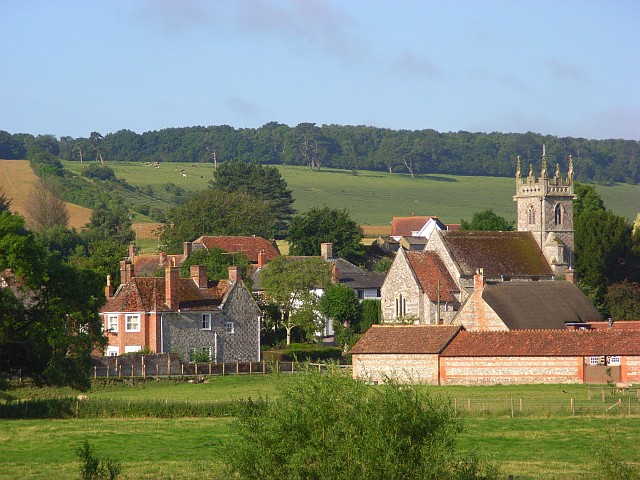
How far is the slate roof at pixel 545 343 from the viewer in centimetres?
6284

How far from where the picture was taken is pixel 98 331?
50125 millimetres

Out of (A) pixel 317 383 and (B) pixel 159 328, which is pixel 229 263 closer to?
(B) pixel 159 328

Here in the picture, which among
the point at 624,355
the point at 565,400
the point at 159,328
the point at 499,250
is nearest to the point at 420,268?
the point at 499,250

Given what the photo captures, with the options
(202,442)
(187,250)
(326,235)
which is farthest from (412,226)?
(202,442)

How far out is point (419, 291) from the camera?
282 feet

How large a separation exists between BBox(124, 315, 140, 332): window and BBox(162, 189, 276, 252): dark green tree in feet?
153

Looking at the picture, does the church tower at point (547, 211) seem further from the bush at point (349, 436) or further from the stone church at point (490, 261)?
the bush at point (349, 436)

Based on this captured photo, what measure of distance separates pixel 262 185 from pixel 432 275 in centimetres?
7275

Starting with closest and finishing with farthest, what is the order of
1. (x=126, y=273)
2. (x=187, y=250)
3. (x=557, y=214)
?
(x=126, y=273), (x=557, y=214), (x=187, y=250)

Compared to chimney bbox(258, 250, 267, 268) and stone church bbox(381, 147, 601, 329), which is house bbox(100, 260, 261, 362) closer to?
stone church bbox(381, 147, 601, 329)

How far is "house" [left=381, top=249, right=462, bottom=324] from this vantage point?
281 feet

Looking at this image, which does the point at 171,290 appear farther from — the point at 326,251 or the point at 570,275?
the point at 326,251

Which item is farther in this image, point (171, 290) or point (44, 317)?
point (171, 290)

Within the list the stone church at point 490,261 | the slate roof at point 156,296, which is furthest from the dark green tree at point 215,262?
the stone church at point 490,261
